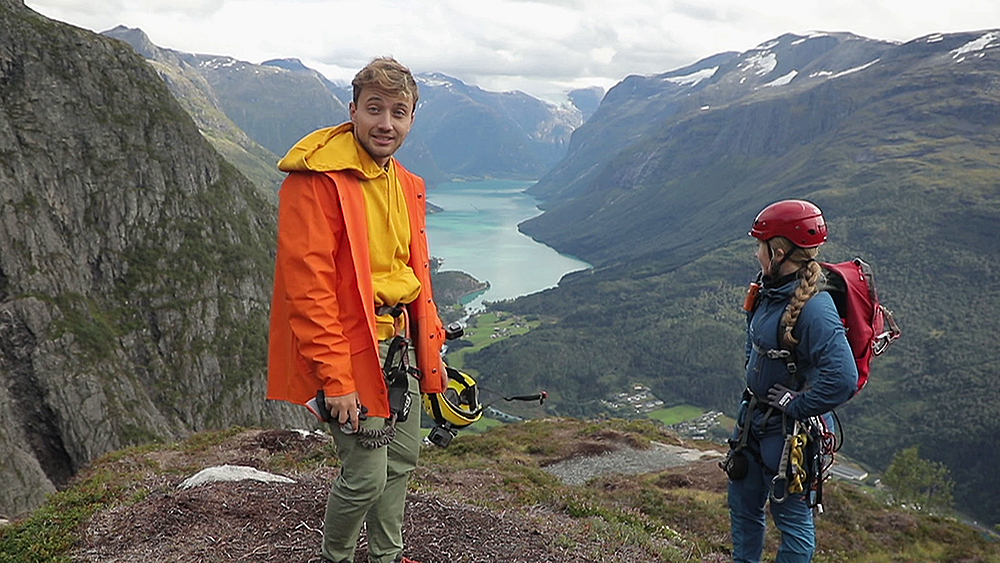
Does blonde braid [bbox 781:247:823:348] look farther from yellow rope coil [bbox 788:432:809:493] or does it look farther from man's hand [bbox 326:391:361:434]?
man's hand [bbox 326:391:361:434]

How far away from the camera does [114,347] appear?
53.7m

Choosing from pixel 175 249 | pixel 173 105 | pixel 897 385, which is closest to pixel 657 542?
pixel 175 249

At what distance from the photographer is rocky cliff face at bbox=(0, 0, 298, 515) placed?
154 ft

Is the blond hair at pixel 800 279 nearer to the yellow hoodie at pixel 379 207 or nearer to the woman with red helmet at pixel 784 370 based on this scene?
the woman with red helmet at pixel 784 370

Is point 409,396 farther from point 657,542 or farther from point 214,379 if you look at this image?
point 214,379

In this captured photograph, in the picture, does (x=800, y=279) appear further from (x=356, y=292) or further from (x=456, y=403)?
(x=356, y=292)

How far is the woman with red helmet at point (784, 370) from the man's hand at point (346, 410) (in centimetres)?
302

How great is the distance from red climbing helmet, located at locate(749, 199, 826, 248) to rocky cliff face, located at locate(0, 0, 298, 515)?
143 ft

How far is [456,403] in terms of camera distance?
519 centimetres

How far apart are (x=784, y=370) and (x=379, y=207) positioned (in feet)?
10.6

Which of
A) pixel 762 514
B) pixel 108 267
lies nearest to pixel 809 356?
pixel 762 514

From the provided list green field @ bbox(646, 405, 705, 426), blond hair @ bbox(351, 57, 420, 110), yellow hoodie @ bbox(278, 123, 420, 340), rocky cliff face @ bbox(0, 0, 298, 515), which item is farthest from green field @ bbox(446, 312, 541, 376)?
blond hair @ bbox(351, 57, 420, 110)

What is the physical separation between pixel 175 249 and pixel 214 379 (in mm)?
14675

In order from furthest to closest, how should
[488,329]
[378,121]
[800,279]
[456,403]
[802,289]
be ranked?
[488,329] → [456,403] → [800,279] → [802,289] → [378,121]
